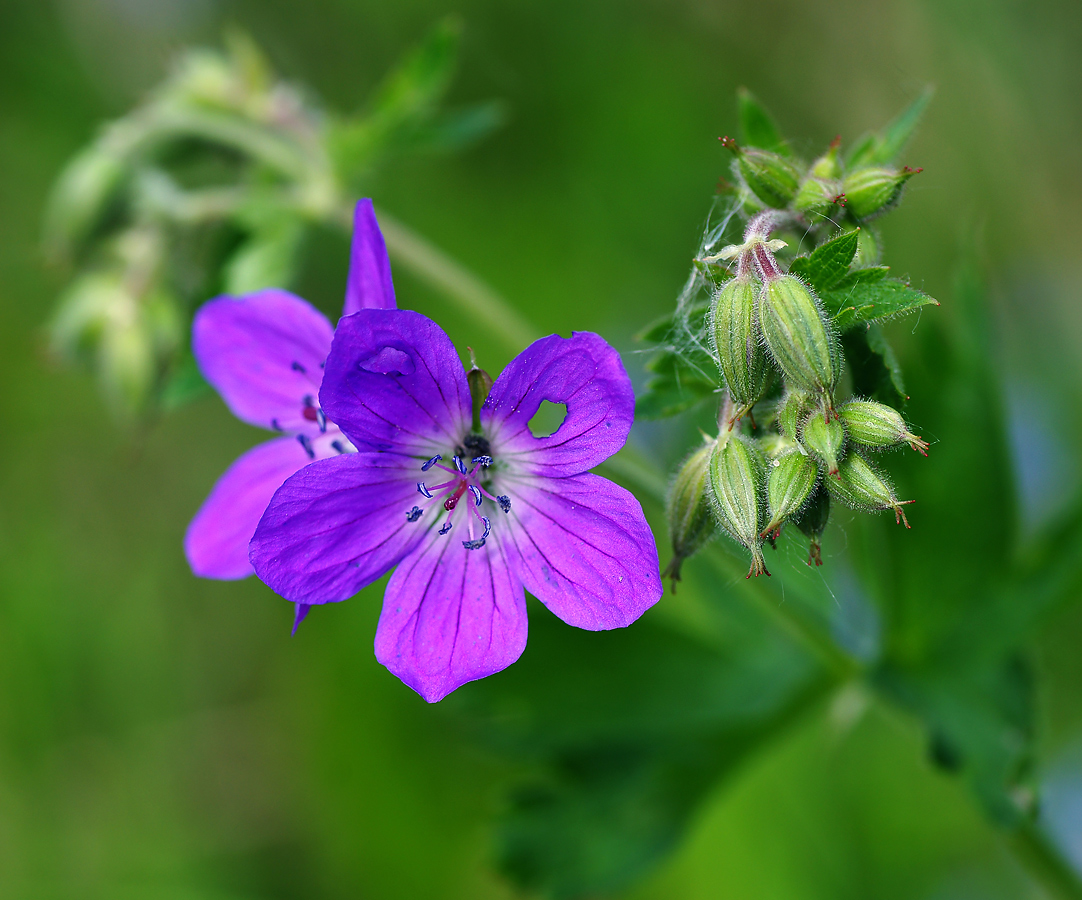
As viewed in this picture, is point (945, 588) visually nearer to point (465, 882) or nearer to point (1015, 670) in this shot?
point (1015, 670)

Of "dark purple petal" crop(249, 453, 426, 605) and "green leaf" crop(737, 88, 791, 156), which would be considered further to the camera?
"green leaf" crop(737, 88, 791, 156)

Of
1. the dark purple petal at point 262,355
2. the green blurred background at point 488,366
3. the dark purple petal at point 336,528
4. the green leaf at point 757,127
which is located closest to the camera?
the dark purple petal at point 336,528

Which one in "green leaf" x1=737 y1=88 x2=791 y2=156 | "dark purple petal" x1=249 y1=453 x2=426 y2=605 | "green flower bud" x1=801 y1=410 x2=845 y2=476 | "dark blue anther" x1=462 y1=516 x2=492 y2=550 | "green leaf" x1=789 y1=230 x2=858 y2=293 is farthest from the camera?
"green leaf" x1=737 y1=88 x2=791 y2=156

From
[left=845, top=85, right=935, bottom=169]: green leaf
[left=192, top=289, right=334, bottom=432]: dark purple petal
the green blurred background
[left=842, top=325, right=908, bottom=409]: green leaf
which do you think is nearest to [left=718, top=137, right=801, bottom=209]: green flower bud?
[left=845, top=85, right=935, bottom=169]: green leaf

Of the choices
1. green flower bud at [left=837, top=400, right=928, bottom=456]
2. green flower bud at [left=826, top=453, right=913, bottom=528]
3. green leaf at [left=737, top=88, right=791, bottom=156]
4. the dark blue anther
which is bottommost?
green flower bud at [left=826, top=453, right=913, bottom=528]

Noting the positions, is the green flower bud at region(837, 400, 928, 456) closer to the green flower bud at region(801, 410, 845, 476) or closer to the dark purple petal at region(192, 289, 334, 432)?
the green flower bud at region(801, 410, 845, 476)

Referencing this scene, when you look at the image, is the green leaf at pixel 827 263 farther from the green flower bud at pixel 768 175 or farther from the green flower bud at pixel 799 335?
the green flower bud at pixel 768 175

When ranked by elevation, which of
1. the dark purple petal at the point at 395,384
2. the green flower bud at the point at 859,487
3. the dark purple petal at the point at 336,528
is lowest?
the green flower bud at the point at 859,487

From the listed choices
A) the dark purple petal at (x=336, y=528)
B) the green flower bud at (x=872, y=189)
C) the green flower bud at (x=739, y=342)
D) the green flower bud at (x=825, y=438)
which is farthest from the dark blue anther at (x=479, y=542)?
the green flower bud at (x=872, y=189)
